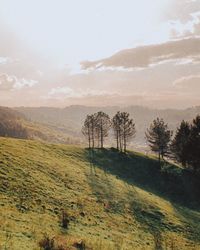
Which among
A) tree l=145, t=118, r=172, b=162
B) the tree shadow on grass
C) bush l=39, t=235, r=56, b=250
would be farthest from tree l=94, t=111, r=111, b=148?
bush l=39, t=235, r=56, b=250

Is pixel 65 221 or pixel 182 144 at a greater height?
pixel 182 144

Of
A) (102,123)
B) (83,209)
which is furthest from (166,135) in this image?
(83,209)

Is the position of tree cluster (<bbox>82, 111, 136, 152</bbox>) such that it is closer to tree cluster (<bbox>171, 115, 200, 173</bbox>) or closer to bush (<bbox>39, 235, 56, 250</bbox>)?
tree cluster (<bbox>171, 115, 200, 173</bbox>)

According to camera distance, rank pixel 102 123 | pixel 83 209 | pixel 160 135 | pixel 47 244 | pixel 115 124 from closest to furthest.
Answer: pixel 47 244
pixel 83 209
pixel 160 135
pixel 115 124
pixel 102 123

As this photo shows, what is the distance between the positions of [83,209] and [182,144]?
59.7 m

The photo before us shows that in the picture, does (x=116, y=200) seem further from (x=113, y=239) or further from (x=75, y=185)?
(x=113, y=239)

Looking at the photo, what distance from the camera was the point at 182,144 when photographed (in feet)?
286

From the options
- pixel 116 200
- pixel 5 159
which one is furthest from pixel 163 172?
pixel 5 159

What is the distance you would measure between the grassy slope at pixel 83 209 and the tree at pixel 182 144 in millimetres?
17065

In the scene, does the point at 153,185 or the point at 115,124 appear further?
the point at 115,124

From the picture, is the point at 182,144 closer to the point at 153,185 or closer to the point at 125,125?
the point at 153,185

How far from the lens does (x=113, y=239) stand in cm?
2741

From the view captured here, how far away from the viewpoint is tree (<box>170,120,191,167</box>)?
3228 inches

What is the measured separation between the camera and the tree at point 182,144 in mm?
82000
